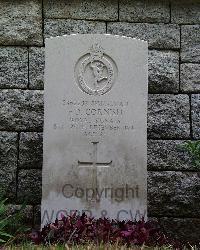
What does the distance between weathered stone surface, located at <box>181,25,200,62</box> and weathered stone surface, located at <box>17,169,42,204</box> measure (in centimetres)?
160

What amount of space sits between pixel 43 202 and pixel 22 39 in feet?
4.90

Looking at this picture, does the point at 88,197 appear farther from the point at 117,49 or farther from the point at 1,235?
the point at 117,49

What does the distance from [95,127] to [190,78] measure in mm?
1122

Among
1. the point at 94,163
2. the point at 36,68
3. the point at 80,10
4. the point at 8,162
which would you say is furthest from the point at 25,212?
the point at 80,10

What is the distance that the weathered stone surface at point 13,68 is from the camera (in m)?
4.92

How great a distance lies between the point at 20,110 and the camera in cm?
489

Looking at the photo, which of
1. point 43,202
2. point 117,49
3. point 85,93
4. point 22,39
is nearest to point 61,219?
point 43,202

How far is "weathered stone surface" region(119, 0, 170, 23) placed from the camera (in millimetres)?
5078

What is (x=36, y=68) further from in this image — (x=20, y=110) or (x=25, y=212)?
(x=25, y=212)

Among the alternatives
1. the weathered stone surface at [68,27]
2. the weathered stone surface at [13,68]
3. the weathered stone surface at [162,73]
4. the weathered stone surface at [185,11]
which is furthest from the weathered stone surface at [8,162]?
the weathered stone surface at [185,11]

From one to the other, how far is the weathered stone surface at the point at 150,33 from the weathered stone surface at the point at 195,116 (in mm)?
492

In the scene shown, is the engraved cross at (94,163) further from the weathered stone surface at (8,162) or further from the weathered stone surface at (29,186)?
the weathered stone surface at (8,162)

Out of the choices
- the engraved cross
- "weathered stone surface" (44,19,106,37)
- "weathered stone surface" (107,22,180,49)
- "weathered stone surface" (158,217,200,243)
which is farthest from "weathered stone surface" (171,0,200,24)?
"weathered stone surface" (158,217,200,243)

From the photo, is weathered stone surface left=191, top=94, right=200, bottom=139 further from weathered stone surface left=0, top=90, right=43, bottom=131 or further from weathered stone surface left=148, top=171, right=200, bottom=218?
weathered stone surface left=0, top=90, right=43, bottom=131
